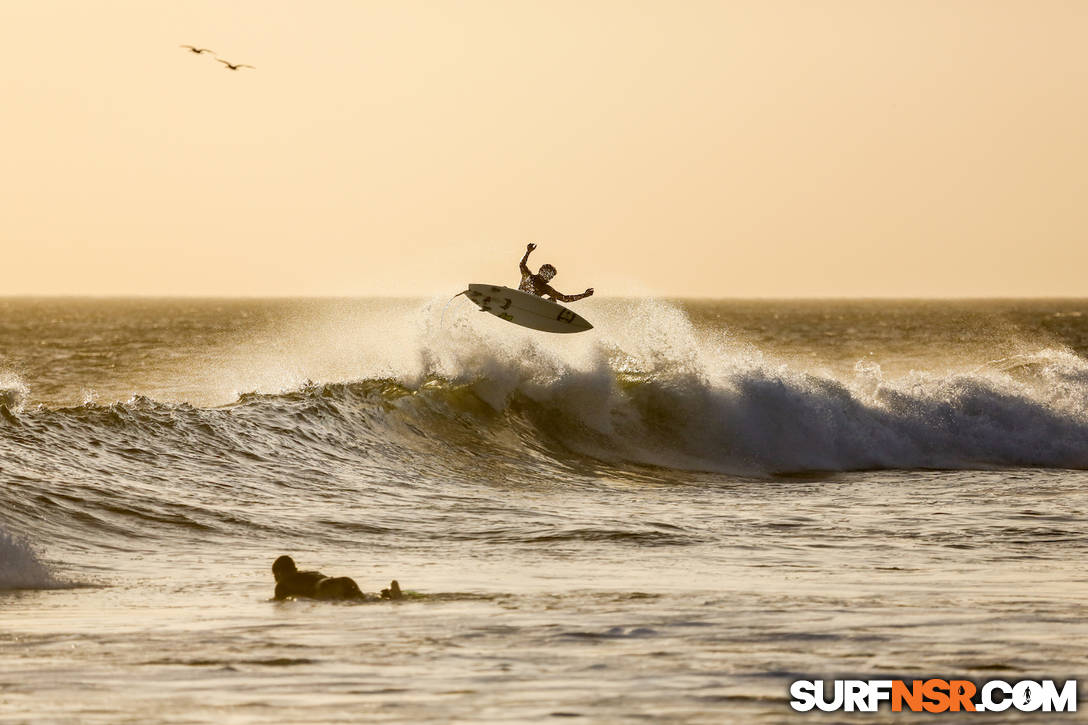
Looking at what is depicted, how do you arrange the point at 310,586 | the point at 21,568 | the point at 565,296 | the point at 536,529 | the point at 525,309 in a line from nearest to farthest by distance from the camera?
1. the point at 310,586
2. the point at 21,568
3. the point at 536,529
4. the point at 565,296
5. the point at 525,309

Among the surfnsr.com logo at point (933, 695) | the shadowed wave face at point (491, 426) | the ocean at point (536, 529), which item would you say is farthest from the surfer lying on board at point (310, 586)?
the surfnsr.com logo at point (933, 695)

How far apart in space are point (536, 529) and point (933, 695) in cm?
763

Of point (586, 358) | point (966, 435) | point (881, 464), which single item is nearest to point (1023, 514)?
point (881, 464)

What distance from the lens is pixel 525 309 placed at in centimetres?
2422

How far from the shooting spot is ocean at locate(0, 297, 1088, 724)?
28.9 feet

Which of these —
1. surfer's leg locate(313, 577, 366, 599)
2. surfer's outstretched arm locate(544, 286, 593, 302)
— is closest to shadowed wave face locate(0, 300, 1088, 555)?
surfer's outstretched arm locate(544, 286, 593, 302)

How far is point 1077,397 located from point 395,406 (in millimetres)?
14437

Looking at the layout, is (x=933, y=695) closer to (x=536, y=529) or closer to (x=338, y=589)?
(x=338, y=589)

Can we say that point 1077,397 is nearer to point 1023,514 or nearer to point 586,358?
point 586,358

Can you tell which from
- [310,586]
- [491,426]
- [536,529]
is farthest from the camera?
[491,426]

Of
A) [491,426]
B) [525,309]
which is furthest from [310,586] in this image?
[491,426]

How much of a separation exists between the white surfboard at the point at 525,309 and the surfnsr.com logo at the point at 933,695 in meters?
15.8

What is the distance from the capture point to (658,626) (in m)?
10.1

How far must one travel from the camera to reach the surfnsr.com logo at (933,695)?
8125 mm
